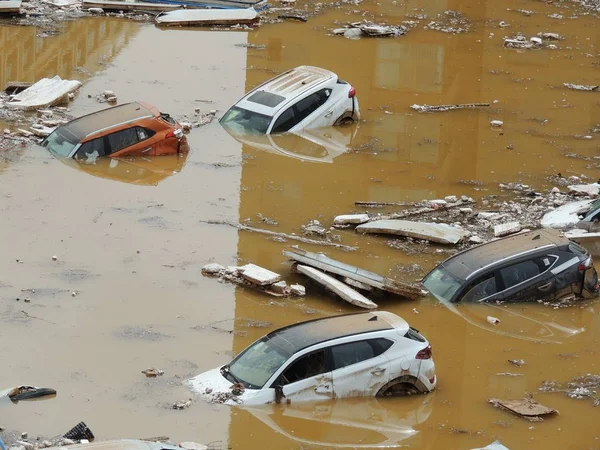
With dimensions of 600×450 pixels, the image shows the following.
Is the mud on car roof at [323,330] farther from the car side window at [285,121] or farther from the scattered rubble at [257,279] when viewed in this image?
the car side window at [285,121]

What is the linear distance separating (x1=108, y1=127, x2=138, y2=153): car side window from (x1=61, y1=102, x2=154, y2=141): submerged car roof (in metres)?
0.20

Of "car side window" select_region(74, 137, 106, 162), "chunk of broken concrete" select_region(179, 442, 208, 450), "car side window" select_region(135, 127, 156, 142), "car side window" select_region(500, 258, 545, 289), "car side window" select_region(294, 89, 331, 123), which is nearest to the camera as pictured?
"chunk of broken concrete" select_region(179, 442, 208, 450)

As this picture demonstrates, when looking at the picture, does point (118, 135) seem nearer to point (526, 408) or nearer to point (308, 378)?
point (308, 378)

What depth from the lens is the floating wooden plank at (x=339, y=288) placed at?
17.5 metres

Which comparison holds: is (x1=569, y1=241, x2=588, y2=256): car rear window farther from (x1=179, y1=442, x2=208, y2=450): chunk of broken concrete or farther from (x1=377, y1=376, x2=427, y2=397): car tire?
(x1=179, y1=442, x2=208, y2=450): chunk of broken concrete

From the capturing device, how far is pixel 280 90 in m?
25.6

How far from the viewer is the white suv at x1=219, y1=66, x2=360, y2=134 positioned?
25.4m

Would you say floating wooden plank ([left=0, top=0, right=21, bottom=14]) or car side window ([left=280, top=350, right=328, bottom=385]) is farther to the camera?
floating wooden plank ([left=0, top=0, right=21, bottom=14])

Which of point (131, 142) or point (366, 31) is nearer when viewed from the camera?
→ point (131, 142)

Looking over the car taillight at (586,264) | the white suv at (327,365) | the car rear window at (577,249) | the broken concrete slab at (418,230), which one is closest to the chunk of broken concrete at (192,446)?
the white suv at (327,365)

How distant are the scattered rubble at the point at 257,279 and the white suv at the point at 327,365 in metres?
3.18

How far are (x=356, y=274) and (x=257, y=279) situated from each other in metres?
1.52

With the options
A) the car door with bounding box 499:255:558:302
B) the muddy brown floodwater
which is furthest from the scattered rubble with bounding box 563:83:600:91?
the car door with bounding box 499:255:558:302

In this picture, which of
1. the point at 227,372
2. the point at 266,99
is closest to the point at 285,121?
the point at 266,99
